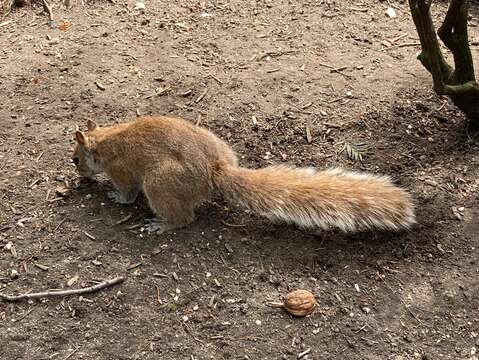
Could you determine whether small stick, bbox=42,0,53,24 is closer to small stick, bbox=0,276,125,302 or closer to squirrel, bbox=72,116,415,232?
squirrel, bbox=72,116,415,232

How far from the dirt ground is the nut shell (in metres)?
0.05

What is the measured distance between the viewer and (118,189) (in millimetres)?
4148

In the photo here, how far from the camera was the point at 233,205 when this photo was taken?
4047 millimetres

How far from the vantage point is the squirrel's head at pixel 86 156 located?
4137 mm

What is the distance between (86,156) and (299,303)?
1864 millimetres

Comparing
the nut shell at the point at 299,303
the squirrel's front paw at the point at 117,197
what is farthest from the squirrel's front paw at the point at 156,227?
the nut shell at the point at 299,303

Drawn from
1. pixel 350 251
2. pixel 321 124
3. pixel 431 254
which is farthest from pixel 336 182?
pixel 321 124

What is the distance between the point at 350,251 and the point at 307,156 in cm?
97

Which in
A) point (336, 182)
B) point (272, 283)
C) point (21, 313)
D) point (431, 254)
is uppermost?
point (336, 182)

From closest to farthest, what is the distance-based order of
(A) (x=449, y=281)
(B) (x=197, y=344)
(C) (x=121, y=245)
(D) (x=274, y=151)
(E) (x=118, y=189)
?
(B) (x=197, y=344)
(A) (x=449, y=281)
(C) (x=121, y=245)
(E) (x=118, y=189)
(D) (x=274, y=151)

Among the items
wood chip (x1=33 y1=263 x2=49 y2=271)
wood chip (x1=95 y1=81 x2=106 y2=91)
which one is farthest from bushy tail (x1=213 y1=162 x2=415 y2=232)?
wood chip (x1=95 y1=81 x2=106 y2=91)

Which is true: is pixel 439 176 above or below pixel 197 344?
above

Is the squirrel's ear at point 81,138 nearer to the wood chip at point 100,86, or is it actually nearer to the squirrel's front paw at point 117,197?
the squirrel's front paw at point 117,197

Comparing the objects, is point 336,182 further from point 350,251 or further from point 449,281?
point 449,281
